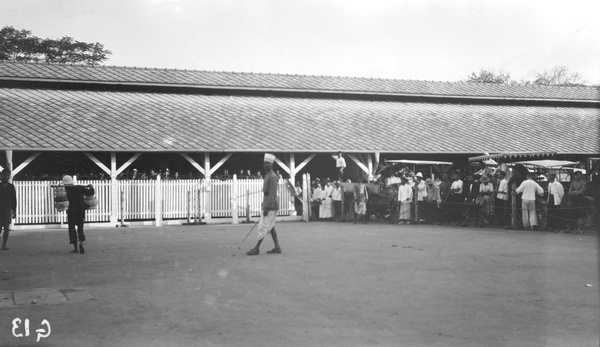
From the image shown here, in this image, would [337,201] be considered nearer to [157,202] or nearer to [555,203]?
[157,202]

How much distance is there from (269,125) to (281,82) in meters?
4.69

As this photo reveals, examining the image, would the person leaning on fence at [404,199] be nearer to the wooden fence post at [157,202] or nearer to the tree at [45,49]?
the wooden fence post at [157,202]

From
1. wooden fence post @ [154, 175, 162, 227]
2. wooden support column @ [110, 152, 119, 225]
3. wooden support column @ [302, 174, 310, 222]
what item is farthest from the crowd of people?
wooden support column @ [110, 152, 119, 225]

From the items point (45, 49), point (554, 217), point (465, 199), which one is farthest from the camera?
point (45, 49)

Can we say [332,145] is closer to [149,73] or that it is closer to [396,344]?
[149,73]

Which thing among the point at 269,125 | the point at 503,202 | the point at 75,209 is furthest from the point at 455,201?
the point at 75,209

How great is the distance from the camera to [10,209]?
14.2 metres

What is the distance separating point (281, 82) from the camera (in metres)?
30.1

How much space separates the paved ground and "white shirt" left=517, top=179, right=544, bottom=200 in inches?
135

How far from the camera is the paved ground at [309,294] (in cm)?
610

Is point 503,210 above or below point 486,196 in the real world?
below

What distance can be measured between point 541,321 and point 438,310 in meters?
1.04

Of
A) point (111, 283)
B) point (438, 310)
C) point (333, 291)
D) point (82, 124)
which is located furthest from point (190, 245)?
point (82, 124)

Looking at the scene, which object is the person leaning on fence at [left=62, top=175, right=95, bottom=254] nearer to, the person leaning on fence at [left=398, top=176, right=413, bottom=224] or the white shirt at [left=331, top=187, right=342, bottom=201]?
the person leaning on fence at [left=398, top=176, right=413, bottom=224]
